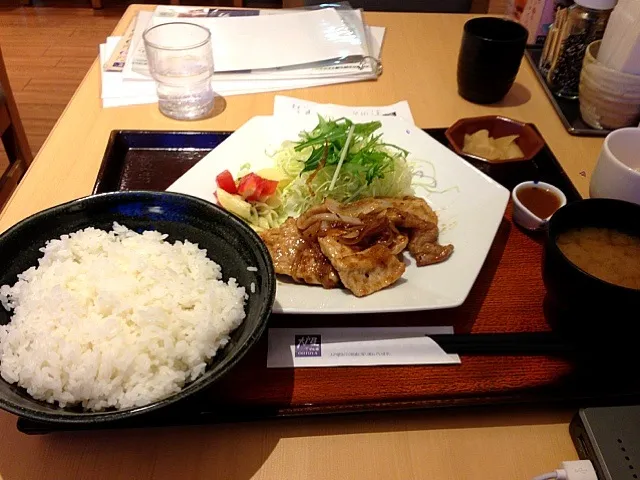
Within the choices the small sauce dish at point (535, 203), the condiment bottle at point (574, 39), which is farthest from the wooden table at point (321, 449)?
the condiment bottle at point (574, 39)

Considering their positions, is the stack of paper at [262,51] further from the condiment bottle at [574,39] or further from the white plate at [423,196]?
the condiment bottle at [574,39]

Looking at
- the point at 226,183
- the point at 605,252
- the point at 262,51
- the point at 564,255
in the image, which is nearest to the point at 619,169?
the point at 605,252

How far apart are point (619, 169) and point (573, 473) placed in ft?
2.90

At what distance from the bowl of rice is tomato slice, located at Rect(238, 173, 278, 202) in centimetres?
29

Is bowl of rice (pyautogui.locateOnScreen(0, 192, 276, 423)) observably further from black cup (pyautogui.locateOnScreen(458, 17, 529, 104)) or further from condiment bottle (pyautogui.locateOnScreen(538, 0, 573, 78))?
condiment bottle (pyautogui.locateOnScreen(538, 0, 573, 78))

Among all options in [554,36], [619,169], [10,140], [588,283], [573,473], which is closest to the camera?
[573,473]

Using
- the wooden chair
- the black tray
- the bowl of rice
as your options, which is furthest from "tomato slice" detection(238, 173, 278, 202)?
the wooden chair

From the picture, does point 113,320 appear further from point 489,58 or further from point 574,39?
point 574,39

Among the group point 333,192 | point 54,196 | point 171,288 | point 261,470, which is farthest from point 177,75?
point 261,470

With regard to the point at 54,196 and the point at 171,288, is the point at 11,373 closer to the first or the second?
the point at 171,288

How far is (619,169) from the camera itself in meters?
1.49

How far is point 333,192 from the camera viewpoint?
1622 millimetres

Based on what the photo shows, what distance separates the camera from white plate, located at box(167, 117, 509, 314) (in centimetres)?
123

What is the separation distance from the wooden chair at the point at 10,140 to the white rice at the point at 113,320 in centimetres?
182
